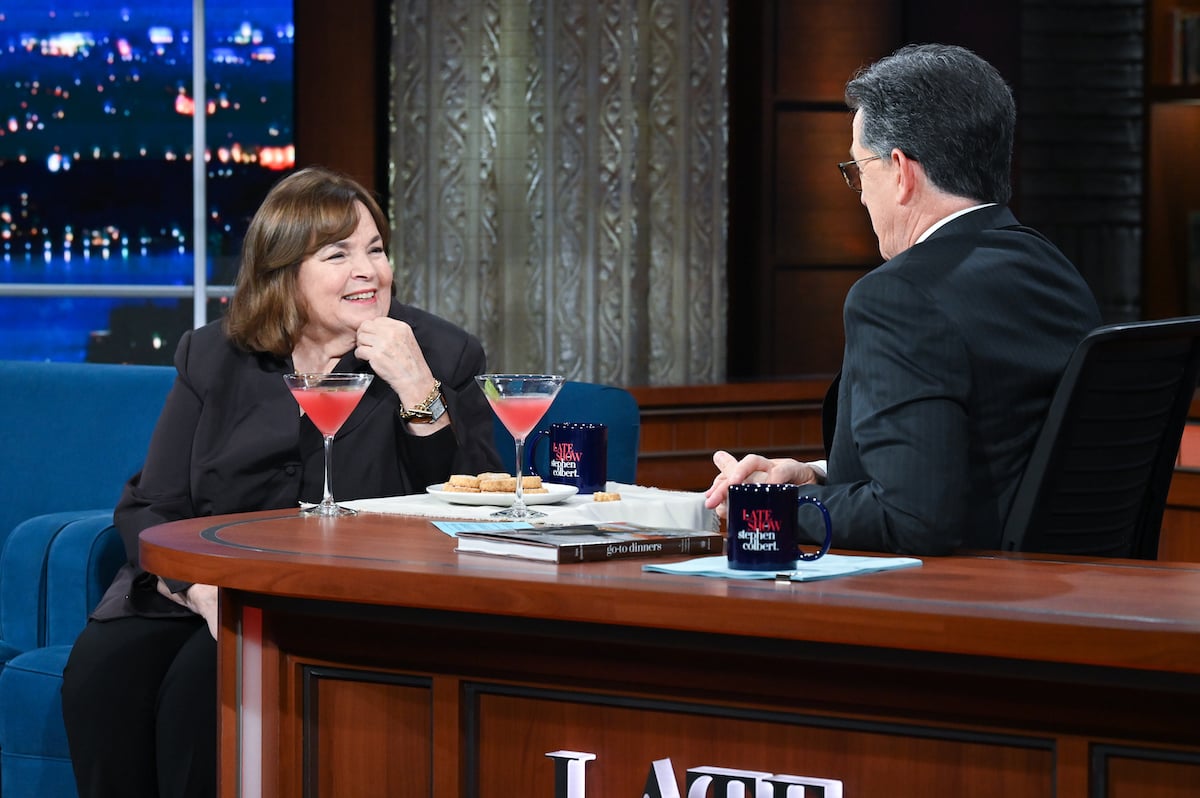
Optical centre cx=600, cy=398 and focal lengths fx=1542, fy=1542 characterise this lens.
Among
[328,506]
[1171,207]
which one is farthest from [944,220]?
[1171,207]

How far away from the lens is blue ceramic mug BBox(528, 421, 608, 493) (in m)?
2.41

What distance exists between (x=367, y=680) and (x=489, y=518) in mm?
348

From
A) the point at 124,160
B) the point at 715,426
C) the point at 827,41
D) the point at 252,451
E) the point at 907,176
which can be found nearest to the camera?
the point at 907,176

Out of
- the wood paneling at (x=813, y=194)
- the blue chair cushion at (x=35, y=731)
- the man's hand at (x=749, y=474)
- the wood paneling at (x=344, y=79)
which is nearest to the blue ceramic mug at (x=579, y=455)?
the man's hand at (x=749, y=474)

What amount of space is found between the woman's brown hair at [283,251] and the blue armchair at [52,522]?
1.71ft

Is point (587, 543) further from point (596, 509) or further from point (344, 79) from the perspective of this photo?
point (344, 79)

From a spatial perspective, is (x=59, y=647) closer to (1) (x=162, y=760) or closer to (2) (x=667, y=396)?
(1) (x=162, y=760)

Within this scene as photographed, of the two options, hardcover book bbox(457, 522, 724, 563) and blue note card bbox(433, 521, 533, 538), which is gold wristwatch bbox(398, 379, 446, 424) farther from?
hardcover book bbox(457, 522, 724, 563)

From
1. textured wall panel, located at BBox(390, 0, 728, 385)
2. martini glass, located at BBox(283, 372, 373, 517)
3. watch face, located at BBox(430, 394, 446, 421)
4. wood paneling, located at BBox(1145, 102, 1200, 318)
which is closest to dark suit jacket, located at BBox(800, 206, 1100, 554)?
martini glass, located at BBox(283, 372, 373, 517)

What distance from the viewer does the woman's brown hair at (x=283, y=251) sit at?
9.35 ft

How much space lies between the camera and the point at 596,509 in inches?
90.3

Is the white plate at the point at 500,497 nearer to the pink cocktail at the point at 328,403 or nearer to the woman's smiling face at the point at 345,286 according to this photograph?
the pink cocktail at the point at 328,403

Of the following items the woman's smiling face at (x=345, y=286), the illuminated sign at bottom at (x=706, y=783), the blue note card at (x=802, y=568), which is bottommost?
the illuminated sign at bottom at (x=706, y=783)

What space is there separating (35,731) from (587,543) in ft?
4.83
